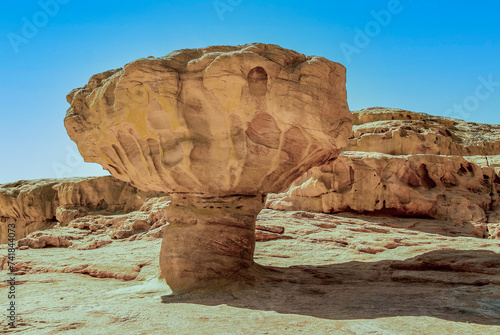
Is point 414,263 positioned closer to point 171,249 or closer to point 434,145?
point 171,249

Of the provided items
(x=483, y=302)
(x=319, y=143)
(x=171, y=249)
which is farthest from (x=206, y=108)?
(x=483, y=302)

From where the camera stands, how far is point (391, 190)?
1609cm

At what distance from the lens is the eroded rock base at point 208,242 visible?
25.3 ft

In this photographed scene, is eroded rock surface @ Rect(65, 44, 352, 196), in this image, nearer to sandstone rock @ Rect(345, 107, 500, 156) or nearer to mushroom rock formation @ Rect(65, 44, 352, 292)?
mushroom rock formation @ Rect(65, 44, 352, 292)

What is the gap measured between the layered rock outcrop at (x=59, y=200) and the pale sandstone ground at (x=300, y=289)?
11984 millimetres

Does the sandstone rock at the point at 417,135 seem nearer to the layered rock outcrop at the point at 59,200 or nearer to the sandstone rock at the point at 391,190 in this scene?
the sandstone rock at the point at 391,190

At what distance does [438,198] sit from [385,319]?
43.0ft

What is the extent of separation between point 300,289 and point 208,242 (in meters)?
2.12

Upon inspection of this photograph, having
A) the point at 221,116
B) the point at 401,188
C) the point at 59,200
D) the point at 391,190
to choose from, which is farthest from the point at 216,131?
the point at 59,200

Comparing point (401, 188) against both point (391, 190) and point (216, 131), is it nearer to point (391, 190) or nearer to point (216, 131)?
point (391, 190)

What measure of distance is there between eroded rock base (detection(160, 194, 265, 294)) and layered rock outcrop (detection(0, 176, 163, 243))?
16053mm

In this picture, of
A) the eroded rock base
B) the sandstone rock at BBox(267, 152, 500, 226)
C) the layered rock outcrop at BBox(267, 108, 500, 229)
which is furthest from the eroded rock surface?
the sandstone rock at BBox(267, 152, 500, 226)

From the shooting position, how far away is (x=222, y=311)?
19.4 ft

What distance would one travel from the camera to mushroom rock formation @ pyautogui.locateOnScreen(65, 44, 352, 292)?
24.6 feet
